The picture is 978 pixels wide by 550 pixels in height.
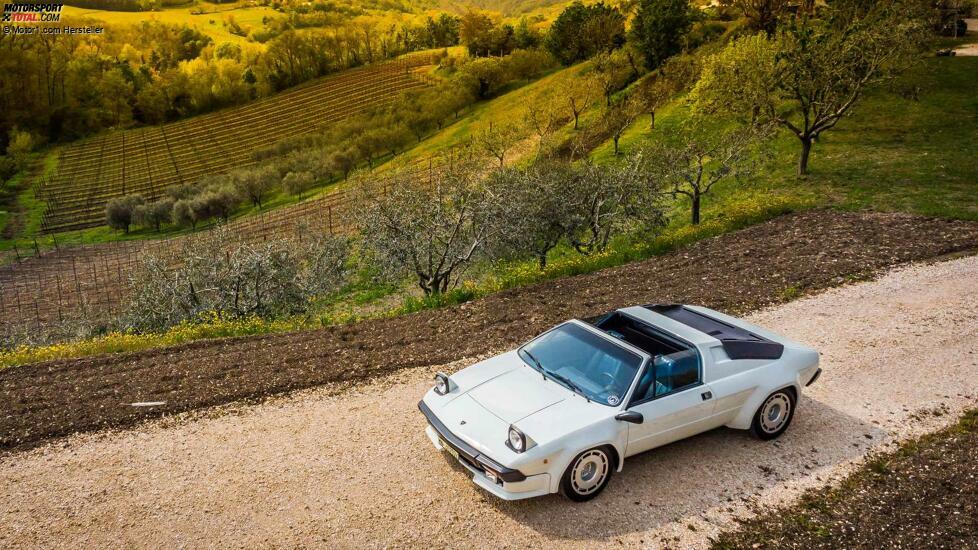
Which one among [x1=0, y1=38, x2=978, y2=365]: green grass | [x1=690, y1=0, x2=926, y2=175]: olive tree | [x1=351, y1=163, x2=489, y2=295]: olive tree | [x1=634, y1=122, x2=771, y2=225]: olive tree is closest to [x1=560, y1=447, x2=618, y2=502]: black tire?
[x1=0, y1=38, x2=978, y2=365]: green grass

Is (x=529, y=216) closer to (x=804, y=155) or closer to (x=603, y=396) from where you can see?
(x=603, y=396)

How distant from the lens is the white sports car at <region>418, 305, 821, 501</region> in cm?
727

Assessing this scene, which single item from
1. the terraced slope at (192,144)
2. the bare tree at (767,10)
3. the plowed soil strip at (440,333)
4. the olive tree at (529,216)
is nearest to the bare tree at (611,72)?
the bare tree at (767,10)

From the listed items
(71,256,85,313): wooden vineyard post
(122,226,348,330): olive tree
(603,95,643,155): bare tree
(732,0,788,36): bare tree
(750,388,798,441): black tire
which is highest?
(732,0,788,36): bare tree

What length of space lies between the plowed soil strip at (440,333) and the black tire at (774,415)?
209 inches

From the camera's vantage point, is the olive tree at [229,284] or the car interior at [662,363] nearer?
the car interior at [662,363]

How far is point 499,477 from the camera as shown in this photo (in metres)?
7.08

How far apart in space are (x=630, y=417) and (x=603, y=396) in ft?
1.60

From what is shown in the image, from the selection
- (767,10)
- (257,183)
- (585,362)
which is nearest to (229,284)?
(585,362)

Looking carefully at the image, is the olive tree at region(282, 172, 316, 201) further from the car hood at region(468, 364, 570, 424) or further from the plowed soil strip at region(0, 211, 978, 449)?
the car hood at region(468, 364, 570, 424)

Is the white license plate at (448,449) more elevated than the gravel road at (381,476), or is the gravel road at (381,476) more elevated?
the white license plate at (448,449)

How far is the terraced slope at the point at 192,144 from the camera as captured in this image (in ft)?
321

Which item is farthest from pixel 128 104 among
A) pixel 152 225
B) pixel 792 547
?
pixel 792 547

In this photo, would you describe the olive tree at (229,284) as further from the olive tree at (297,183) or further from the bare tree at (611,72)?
the olive tree at (297,183)
